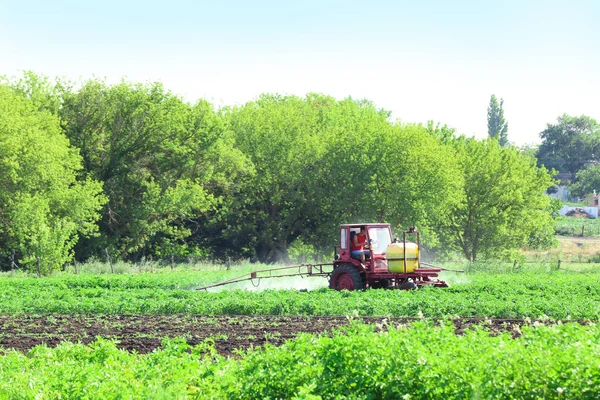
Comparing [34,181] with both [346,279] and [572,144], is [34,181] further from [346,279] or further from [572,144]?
[572,144]

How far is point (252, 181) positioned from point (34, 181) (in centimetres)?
1578

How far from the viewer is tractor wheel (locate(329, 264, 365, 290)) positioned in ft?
82.0

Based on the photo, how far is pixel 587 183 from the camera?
121 metres

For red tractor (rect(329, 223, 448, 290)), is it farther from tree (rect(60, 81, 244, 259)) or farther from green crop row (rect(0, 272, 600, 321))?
tree (rect(60, 81, 244, 259))

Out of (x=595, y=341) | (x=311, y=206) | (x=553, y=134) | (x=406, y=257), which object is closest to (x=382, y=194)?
(x=311, y=206)

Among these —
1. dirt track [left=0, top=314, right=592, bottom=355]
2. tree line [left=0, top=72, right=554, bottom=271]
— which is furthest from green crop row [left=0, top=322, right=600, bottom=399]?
tree line [left=0, top=72, right=554, bottom=271]

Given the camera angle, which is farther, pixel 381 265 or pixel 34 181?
pixel 34 181

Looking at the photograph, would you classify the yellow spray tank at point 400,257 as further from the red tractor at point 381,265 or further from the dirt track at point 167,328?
the dirt track at point 167,328

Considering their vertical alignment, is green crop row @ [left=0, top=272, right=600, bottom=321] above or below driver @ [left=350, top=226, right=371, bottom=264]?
below

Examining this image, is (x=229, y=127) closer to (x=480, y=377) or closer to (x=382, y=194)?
(x=382, y=194)

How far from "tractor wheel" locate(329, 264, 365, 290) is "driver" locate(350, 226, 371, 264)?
49 cm

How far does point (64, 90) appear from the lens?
47.8 meters

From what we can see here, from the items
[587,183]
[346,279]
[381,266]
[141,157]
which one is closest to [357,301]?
[381,266]

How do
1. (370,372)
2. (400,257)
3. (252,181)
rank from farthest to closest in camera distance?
(252,181)
(400,257)
(370,372)
